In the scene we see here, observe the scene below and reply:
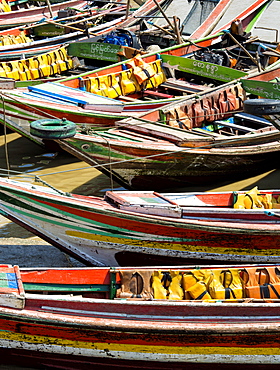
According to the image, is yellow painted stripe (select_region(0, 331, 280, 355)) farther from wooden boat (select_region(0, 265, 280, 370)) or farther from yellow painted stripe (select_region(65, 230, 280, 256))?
yellow painted stripe (select_region(65, 230, 280, 256))

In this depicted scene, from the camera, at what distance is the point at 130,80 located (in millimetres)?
12242

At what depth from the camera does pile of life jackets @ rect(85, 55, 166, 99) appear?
465 inches

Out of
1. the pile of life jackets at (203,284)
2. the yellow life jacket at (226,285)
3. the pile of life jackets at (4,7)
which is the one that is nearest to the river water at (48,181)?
the pile of life jackets at (203,284)

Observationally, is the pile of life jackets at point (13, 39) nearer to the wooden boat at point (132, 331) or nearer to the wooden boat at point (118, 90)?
the wooden boat at point (118, 90)

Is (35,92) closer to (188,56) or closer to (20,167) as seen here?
(20,167)

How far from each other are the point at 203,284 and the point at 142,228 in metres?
1.16

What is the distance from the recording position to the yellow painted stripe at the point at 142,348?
18.6ft

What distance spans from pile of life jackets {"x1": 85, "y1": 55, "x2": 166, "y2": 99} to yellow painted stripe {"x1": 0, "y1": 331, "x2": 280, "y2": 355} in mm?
6719

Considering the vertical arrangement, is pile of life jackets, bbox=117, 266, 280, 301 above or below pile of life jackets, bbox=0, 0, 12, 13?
below

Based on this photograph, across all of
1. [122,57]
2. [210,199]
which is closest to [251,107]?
[210,199]

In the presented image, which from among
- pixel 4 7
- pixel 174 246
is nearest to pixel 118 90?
pixel 174 246

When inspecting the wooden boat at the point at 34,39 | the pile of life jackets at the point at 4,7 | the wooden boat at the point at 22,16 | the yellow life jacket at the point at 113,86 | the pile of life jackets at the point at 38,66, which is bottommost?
the yellow life jacket at the point at 113,86

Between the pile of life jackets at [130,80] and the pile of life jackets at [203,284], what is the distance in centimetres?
592

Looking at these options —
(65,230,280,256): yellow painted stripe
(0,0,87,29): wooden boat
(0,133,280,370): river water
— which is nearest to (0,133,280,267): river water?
(0,133,280,370): river water
